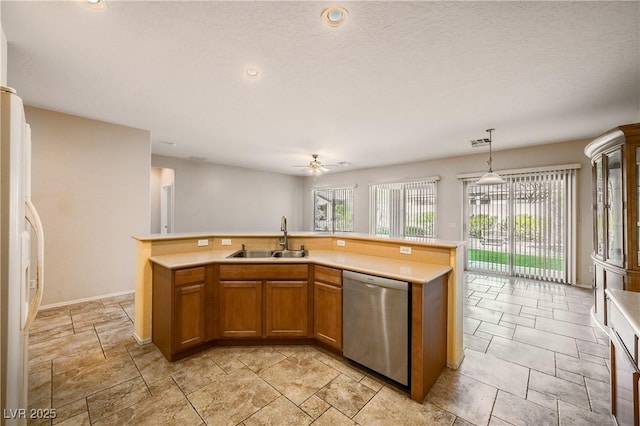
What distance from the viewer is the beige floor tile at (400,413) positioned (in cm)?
170

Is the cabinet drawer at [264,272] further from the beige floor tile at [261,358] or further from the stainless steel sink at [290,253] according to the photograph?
the beige floor tile at [261,358]

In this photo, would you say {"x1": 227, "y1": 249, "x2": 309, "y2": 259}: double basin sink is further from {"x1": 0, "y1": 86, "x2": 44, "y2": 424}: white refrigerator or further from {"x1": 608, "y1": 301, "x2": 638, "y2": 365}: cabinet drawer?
{"x1": 608, "y1": 301, "x2": 638, "y2": 365}: cabinet drawer

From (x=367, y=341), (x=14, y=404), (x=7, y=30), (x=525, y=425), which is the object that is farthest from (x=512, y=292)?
(x=7, y=30)

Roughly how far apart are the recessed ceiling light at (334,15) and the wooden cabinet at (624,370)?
7.87 ft

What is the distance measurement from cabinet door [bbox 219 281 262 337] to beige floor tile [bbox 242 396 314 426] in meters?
0.88

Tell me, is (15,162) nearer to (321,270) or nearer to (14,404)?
(14,404)

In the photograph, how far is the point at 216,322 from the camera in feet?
8.52

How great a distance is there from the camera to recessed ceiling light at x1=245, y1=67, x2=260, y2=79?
239 cm

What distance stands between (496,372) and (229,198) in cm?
712

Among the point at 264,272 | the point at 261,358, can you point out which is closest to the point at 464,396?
the point at 261,358

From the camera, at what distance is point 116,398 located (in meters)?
1.89

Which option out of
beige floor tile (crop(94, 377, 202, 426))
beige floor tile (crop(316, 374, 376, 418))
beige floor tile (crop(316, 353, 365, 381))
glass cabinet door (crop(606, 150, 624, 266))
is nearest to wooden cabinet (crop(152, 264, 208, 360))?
beige floor tile (crop(94, 377, 202, 426))

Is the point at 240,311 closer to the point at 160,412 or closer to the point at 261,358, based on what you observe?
the point at 261,358

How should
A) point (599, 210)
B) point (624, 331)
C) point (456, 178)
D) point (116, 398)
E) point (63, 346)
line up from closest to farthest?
point (624, 331) < point (116, 398) < point (63, 346) < point (599, 210) < point (456, 178)
